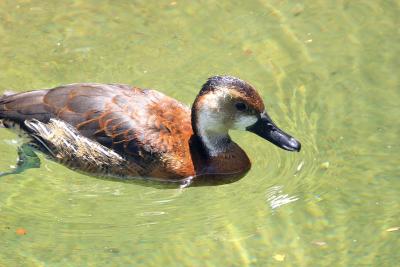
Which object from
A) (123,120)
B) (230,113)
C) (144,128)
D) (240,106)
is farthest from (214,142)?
(123,120)

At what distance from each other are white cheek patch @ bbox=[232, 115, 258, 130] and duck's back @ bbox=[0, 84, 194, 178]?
49cm

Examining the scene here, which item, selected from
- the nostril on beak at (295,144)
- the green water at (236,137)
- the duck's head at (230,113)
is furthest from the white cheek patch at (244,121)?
the green water at (236,137)

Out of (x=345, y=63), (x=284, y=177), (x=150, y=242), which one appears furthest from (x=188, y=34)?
(x=150, y=242)

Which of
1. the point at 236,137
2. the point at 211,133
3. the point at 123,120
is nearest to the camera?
the point at 123,120

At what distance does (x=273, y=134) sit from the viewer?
7.77m

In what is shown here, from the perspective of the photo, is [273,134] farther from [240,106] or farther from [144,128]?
[144,128]

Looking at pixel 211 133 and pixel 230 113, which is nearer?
pixel 230 113

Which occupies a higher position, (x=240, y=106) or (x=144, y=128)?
(x=240, y=106)

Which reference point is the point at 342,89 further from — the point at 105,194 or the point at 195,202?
the point at 105,194

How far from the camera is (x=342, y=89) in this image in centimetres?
896

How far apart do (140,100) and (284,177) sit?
5.20 ft

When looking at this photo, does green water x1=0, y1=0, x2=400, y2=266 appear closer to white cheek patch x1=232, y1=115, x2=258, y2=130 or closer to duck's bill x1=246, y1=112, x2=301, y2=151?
duck's bill x1=246, y1=112, x2=301, y2=151

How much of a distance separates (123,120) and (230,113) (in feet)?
3.35

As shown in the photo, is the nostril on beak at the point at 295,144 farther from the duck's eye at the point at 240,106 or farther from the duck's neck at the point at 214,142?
the duck's neck at the point at 214,142
